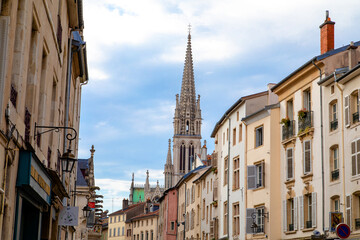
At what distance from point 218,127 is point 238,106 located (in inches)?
287

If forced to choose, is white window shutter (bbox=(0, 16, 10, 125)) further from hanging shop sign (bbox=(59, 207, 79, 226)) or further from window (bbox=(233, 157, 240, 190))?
window (bbox=(233, 157, 240, 190))

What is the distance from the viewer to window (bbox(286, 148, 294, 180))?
32.2 meters

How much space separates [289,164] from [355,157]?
7593 mm

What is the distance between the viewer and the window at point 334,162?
27258 mm

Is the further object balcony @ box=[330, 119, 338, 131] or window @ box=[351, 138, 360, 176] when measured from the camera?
balcony @ box=[330, 119, 338, 131]

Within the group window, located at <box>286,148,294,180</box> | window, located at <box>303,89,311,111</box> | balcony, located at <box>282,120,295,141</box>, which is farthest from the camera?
balcony, located at <box>282,120,295,141</box>

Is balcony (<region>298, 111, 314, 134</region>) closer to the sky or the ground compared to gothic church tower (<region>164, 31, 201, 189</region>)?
closer to the ground

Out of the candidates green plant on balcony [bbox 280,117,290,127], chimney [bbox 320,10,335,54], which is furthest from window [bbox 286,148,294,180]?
chimney [bbox 320,10,335,54]

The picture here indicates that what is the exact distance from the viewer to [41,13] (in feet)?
42.5

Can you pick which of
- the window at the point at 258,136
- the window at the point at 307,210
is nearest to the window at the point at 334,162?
the window at the point at 307,210

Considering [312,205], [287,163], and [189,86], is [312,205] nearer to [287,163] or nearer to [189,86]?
[287,163]

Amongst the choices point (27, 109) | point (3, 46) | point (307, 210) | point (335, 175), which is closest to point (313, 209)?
point (307, 210)

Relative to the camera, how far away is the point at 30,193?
12141mm

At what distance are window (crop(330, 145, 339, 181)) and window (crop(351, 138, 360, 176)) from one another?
73.8 inches
